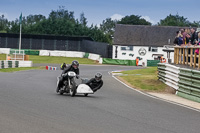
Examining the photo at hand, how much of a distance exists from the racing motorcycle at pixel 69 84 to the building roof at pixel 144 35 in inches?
2380

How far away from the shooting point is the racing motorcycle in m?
15.8

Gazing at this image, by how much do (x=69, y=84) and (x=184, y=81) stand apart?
5.22 meters

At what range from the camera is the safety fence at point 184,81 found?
1733cm

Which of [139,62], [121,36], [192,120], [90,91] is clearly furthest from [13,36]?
[192,120]

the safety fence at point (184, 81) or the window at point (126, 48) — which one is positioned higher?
the window at point (126, 48)

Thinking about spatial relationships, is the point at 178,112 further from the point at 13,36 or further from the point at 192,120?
the point at 13,36

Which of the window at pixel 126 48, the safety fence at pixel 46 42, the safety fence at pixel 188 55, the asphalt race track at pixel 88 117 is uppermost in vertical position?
the safety fence at pixel 46 42

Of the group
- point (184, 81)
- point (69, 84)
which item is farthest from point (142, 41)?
point (69, 84)

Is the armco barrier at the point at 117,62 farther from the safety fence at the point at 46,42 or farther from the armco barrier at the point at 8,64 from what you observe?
the armco barrier at the point at 8,64

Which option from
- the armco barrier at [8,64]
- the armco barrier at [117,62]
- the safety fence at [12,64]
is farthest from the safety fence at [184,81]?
the armco barrier at [117,62]

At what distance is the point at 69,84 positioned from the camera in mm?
16203

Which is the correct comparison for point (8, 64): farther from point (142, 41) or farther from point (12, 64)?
point (142, 41)

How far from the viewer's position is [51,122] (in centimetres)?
948

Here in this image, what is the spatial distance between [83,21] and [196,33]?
16335 centimetres
